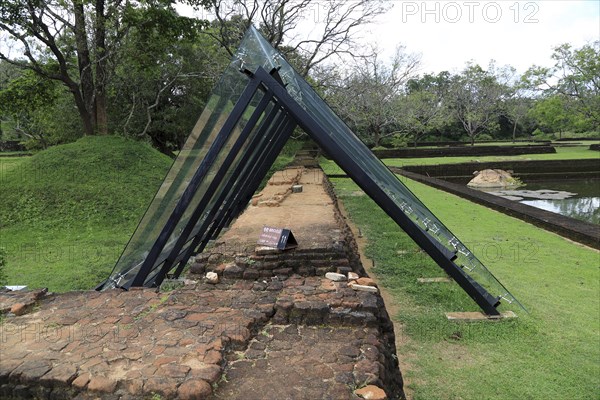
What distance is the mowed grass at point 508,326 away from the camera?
9.63 ft

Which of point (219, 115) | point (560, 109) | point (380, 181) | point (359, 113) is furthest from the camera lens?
point (560, 109)

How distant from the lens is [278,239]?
3.85m

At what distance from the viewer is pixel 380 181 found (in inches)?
142

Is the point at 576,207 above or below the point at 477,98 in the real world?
below

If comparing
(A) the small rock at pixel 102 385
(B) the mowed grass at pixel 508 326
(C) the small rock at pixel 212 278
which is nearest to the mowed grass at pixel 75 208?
(C) the small rock at pixel 212 278

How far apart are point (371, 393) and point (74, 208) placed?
8.63m

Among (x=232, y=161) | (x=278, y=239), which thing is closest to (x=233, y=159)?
(x=232, y=161)

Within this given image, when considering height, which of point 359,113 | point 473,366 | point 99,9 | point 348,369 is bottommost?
point 473,366

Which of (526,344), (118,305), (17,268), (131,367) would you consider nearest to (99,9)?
(17,268)

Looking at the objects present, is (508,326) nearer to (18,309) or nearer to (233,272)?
(233,272)

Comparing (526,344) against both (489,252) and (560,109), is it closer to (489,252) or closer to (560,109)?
(489,252)

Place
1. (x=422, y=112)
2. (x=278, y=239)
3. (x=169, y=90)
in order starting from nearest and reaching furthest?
(x=278, y=239) < (x=169, y=90) < (x=422, y=112)

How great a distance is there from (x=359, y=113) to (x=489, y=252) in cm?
1475

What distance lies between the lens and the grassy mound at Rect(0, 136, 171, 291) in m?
5.96
